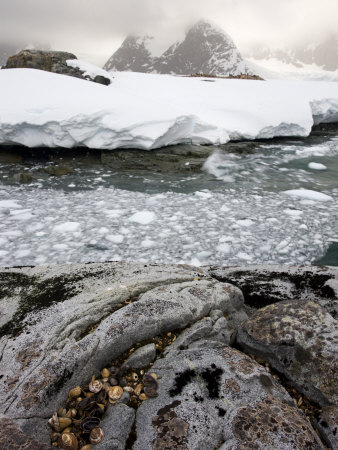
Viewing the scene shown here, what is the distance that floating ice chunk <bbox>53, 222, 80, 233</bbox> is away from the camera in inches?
165

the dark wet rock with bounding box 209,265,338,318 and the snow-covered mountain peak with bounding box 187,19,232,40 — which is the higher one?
the snow-covered mountain peak with bounding box 187,19,232,40

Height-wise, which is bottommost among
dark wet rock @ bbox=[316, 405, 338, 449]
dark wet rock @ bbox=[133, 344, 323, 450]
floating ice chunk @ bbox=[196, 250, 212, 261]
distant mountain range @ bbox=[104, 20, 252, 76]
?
floating ice chunk @ bbox=[196, 250, 212, 261]

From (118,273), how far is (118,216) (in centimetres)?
220

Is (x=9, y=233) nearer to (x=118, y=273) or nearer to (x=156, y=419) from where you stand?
(x=118, y=273)

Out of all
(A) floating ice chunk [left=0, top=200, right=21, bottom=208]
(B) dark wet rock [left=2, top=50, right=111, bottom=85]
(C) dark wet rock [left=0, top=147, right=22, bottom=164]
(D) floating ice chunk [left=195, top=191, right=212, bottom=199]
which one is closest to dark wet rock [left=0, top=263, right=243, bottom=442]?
(A) floating ice chunk [left=0, top=200, right=21, bottom=208]

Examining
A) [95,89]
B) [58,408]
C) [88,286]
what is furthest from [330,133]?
[58,408]

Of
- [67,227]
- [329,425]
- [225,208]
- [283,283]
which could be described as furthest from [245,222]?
[329,425]

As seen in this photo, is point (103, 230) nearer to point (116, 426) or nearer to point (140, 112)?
point (116, 426)

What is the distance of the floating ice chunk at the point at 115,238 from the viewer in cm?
397

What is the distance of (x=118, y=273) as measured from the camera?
8.51ft

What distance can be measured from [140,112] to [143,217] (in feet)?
14.7

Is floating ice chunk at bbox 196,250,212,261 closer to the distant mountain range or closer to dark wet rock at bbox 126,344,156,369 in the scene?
dark wet rock at bbox 126,344,156,369

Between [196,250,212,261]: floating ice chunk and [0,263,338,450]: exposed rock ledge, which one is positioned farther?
[196,250,212,261]: floating ice chunk

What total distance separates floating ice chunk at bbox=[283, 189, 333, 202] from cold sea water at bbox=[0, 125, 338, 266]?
19 millimetres
